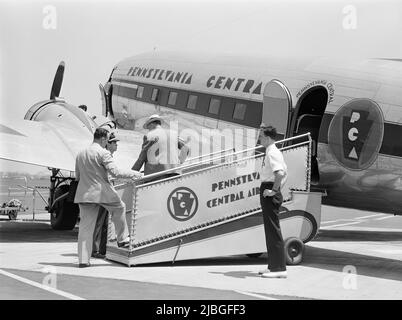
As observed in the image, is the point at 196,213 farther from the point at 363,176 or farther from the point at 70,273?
the point at 363,176

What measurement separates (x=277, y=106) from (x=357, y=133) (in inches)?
71.5

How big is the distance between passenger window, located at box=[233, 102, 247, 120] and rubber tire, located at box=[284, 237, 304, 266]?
3630mm

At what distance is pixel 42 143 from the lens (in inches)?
490

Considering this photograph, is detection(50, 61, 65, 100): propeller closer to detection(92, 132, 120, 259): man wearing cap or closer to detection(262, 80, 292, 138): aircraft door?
detection(262, 80, 292, 138): aircraft door

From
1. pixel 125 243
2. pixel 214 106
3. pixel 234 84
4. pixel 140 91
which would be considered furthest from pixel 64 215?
pixel 125 243

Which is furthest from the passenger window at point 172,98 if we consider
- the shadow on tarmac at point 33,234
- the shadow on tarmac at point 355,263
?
the shadow on tarmac at point 355,263

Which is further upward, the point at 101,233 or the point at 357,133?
the point at 357,133

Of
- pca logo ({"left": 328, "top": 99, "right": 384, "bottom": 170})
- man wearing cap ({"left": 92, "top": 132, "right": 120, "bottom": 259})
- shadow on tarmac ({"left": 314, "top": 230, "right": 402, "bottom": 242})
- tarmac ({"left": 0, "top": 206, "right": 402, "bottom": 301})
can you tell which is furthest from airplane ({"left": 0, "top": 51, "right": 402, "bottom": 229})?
shadow on tarmac ({"left": 314, "top": 230, "right": 402, "bottom": 242})

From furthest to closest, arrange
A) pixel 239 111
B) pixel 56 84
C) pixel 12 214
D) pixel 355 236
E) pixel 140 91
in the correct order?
pixel 12 214 → pixel 56 84 → pixel 140 91 → pixel 355 236 → pixel 239 111

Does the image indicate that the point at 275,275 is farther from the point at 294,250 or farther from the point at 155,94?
the point at 155,94

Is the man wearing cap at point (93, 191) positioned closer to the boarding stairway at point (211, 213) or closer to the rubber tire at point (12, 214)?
the boarding stairway at point (211, 213)

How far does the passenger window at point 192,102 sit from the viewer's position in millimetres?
13817

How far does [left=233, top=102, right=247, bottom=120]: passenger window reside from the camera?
492 inches
